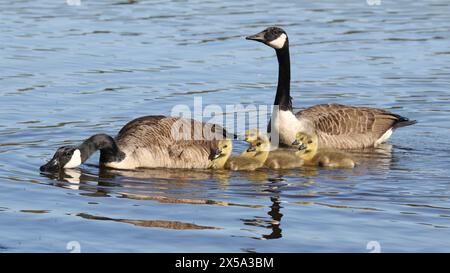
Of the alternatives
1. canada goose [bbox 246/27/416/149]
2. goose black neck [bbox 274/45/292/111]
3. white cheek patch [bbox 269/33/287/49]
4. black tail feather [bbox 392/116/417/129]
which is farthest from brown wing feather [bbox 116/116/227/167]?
black tail feather [bbox 392/116/417/129]

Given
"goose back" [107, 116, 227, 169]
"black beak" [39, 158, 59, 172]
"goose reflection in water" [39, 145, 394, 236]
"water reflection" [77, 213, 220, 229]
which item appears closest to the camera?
"water reflection" [77, 213, 220, 229]

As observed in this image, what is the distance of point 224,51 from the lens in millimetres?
22438

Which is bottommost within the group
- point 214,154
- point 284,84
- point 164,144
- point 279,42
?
point 214,154

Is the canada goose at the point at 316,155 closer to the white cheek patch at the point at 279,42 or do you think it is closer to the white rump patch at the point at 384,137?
the white rump patch at the point at 384,137

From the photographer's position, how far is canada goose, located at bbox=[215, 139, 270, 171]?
15242 millimetres

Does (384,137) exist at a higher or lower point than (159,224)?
higher

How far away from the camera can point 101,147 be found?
590 inches

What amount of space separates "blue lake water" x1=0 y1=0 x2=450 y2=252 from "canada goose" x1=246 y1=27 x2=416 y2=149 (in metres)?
0.35

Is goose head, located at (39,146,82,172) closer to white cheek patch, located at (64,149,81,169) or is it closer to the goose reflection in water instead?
white cheek patch, located at (64,149,81,169)

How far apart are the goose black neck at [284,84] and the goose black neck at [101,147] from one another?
131 inches

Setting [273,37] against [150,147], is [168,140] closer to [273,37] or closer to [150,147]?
[150,147]

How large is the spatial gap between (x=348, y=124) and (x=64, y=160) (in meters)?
4.87

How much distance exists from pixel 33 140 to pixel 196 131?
2787 mm

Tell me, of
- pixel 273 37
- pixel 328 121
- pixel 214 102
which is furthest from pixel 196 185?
pixel 214 102
